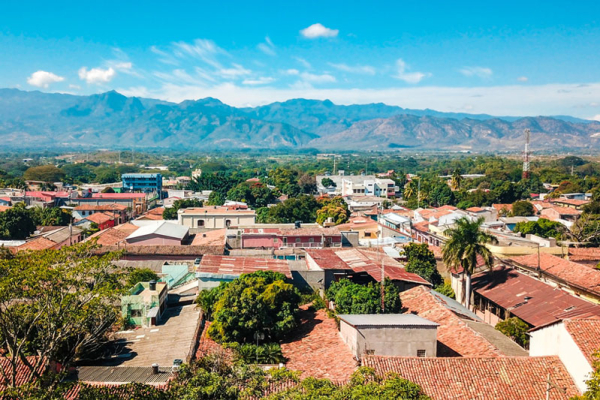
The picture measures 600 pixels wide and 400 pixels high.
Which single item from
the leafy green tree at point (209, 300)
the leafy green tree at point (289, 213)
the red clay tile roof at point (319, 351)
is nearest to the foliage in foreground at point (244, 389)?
Answer: the red clay tile roof at point (319, 351)

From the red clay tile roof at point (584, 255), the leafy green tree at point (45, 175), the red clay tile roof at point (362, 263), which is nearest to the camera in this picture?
the red clay tile roof at point (362, 263)

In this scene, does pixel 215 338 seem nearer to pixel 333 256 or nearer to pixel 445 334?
pixel 445 334

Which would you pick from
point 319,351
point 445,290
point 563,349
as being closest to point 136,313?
point 319,351

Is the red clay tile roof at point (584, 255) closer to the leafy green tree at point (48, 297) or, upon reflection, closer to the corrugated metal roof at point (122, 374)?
the corrugated metal roof at point (122, 374)

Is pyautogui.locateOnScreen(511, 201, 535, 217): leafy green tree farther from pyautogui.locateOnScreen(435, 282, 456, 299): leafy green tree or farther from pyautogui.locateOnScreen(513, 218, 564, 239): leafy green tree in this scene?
pyautogui.locateOnScreen(435, 282, 456, 299): leafy green tree

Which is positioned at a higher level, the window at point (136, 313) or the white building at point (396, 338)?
the white building at point (396, 338)

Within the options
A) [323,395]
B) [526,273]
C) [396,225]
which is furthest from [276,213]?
[323,395]
